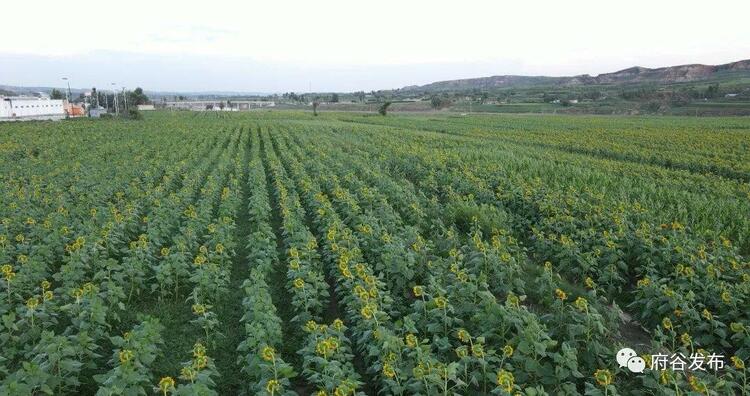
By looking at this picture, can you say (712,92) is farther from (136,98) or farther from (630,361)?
(136,98)

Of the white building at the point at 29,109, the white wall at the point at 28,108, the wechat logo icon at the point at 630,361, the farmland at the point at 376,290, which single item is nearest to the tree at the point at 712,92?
the farmland at the point at 376,290

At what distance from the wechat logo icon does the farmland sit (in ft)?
0.64

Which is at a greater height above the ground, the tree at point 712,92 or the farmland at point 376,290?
the tree at point 712,92

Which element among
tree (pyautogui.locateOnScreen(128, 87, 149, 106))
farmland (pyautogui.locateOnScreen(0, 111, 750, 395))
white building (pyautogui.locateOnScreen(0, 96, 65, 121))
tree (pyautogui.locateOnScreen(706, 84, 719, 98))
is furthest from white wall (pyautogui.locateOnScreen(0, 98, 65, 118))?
tree (pyautogui.locateOnScreen(706, 84, 719, 98))

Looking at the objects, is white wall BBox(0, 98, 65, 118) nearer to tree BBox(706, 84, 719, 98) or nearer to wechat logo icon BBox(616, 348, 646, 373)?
wechat logo icon BBox(616, 348, 646, 373)

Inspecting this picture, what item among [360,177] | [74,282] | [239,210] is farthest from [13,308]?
[360,177]

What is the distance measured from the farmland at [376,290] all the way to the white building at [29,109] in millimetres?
63326

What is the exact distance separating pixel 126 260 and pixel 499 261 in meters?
5.39

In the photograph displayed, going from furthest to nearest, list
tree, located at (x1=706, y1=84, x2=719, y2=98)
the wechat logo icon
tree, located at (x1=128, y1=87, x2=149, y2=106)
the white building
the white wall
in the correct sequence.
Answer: tree, located at (x1=128, y1=87, x2=149, y2=106)
tree, located at (x1=706, y1=84, x2=719, y2=98)
the white wall
the white building
the wechat logo icon

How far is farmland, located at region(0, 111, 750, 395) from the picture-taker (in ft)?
13.9

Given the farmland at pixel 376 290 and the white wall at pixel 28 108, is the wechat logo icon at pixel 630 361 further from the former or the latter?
the white wall at pixel 28 108

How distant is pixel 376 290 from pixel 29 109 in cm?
8876

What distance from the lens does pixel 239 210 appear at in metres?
12.2

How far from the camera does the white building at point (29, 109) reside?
64.1 metres
